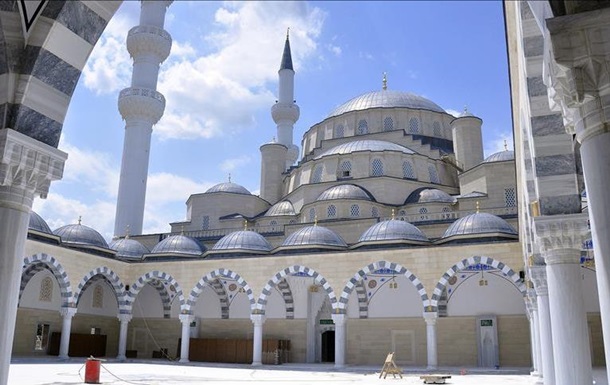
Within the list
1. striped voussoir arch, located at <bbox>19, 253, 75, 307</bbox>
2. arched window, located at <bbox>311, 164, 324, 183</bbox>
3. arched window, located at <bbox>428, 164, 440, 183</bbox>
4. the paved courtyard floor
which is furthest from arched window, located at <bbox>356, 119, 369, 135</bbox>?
striped voussoir arch, located at <bbox>19, 253, 75, 307</bbox>

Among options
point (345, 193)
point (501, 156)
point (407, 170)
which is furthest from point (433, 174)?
point (345, 193)

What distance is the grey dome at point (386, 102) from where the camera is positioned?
1209 inches

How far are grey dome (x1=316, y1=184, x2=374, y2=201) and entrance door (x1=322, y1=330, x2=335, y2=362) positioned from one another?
558 centimetres

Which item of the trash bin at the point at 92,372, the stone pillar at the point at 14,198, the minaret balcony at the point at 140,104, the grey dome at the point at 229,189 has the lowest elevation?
the trash bin at the point at 92,372

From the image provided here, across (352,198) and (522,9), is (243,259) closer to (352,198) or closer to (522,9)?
(352,198)

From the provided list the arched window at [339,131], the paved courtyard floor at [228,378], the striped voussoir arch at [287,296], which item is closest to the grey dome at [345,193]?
the striped voussoir arch at [287,296]

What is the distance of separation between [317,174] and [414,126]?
6552 millimetres

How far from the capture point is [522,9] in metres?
5.56

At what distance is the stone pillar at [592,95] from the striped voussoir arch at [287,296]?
718 inches

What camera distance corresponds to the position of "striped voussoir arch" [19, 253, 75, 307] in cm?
1759

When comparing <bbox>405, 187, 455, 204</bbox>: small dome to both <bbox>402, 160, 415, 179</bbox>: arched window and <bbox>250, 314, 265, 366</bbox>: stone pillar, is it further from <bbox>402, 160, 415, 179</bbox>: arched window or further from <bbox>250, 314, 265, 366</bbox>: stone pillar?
<bbox>250, 314, 265, 366</bbox>: stone pillar

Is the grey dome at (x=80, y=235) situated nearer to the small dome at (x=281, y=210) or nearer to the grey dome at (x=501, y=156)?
the small dome at (x=281, y=210)

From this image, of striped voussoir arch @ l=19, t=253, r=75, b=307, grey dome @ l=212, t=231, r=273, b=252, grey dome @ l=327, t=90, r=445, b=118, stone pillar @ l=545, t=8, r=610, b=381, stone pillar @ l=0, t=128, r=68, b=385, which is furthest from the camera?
grey dome @ l=327, t=90, r=445, b=118

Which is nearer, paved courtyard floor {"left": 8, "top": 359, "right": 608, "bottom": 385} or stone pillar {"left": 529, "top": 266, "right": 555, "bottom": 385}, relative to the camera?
stone pillar {"left": 529, "top": 266, "right": 555, "bottom": 385}
